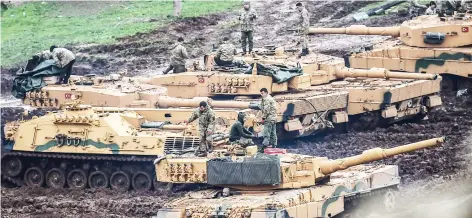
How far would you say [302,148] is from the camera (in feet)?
116

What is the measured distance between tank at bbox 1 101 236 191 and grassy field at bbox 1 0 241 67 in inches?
623

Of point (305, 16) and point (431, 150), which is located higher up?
point (305, 16)

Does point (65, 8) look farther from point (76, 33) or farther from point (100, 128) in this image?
point (100, 128)

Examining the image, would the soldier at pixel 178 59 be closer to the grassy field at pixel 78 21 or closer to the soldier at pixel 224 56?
the soldier at pixel 224 56

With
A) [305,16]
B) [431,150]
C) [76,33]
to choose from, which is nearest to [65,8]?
[76,33]

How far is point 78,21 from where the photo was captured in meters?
53.6

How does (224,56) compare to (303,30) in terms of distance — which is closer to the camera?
(224,56)

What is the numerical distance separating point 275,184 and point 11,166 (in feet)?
30.6

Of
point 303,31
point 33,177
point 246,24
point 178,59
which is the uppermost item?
point 246,24

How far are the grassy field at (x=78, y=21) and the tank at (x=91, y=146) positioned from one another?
52.0ft

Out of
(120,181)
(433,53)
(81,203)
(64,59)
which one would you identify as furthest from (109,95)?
(433,53)

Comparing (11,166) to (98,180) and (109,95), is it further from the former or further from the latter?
(109,95)

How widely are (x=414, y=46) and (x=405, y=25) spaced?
885 mm

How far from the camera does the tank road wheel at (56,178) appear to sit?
33406 mm
